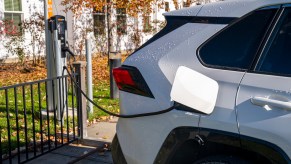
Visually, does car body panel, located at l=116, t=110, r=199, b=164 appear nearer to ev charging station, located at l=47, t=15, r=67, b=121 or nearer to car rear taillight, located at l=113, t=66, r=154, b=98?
car rear taillight, located at l=113, t=66, r=154, b=98

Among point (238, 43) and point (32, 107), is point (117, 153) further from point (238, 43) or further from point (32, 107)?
point (32, 107)

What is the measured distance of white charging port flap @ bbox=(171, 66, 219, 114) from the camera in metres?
2.58

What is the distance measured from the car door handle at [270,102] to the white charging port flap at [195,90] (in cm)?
26

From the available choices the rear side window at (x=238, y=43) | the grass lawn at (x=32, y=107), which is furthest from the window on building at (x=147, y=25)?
the rear side window at (x=238, y=43)

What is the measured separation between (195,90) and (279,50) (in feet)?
1.97

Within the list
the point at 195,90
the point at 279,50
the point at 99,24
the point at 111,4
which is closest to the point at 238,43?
the point at 279,50

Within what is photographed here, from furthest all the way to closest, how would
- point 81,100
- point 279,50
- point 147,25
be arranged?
point 147,25, point 81,100, point 279,50

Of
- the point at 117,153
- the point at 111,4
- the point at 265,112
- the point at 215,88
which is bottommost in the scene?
the point at 117,153

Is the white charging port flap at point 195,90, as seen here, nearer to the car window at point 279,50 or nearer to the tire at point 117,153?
the car window at point 279,50

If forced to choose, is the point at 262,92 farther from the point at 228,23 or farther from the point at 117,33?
the point at 117,33

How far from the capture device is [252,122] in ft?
8.00

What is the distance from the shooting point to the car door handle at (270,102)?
7.72 ft

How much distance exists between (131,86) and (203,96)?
2.12ft

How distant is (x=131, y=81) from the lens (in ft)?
9.86
